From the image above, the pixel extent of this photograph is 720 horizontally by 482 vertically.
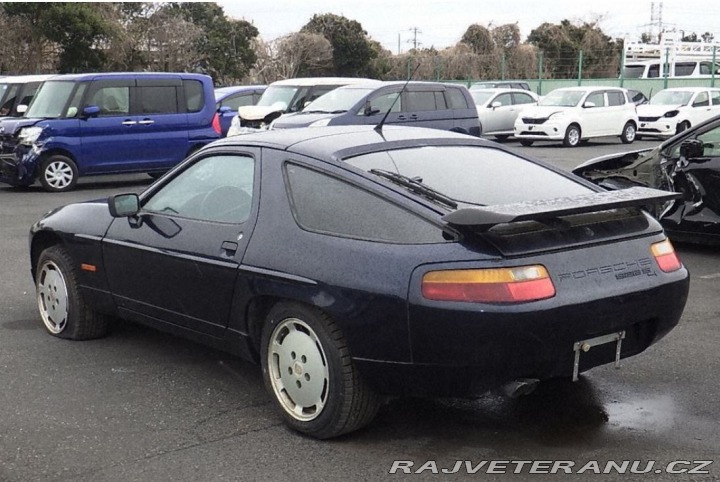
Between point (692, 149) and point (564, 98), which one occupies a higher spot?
point (692, 149)

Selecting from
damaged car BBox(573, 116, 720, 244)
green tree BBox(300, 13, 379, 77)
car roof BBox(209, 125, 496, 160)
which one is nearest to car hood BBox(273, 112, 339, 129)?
damaged car BBox(573, 116, 720, 244)

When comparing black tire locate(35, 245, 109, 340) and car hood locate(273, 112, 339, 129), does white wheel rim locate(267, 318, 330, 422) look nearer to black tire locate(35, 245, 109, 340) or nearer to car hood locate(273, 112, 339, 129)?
black tire locate(35, 245, 109, 340)

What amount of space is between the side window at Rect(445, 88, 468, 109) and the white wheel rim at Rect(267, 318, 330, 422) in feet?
43.5

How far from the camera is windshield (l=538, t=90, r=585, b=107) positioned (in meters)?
24.8

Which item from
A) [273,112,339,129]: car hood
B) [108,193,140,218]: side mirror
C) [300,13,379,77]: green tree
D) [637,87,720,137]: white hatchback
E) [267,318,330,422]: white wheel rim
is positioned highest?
[300,13,379,77]: green tree

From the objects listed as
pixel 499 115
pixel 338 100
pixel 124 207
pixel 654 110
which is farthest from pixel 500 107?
pixel 124 207

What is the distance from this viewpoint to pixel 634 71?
39531 mm

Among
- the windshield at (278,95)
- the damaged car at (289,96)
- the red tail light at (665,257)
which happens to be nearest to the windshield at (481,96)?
the damaged car at (289,96)

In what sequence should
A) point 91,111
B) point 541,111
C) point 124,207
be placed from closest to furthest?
point 124,207 → point 91,111 → point 541,111

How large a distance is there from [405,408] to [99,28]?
31.7 m

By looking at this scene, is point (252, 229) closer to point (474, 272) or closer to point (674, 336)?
point (474, 272)

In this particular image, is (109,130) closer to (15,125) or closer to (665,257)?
(15,125)

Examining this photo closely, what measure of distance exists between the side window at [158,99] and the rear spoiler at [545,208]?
1143 cm

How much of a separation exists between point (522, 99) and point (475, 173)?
22.3 m
